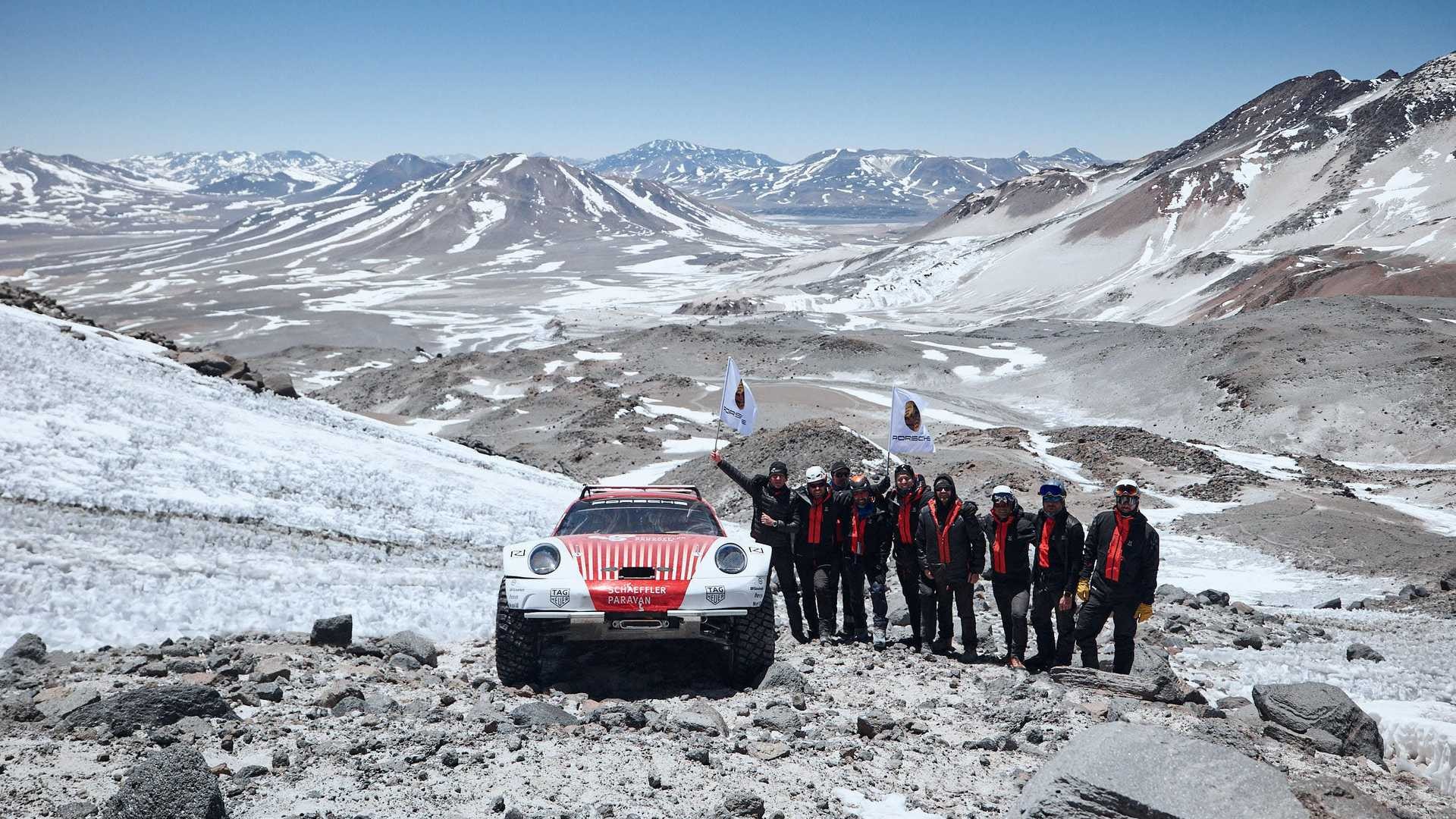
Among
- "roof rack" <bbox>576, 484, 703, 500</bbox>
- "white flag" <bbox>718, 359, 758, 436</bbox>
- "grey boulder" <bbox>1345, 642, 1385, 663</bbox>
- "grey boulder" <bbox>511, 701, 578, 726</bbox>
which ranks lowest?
"grey boulder" <bbox>1345, 642, 1385, 663</bbox>

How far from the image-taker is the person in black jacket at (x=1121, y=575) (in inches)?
311

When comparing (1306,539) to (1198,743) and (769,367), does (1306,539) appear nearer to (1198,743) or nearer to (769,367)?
(1198,743)

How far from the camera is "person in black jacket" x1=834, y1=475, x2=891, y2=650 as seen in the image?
30.6 feet

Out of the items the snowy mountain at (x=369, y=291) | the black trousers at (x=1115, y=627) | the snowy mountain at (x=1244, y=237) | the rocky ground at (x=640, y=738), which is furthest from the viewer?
the snowy mountain at (x=369, y=291)

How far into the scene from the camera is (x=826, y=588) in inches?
372

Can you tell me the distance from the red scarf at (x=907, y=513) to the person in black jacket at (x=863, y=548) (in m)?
0.19

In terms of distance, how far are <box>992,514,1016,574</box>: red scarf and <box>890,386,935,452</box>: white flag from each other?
11.2ft

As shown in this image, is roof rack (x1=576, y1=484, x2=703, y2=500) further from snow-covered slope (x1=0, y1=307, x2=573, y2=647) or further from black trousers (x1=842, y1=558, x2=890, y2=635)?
snow-covered slope (x1=0, y1=307, x2=573, y2=647)

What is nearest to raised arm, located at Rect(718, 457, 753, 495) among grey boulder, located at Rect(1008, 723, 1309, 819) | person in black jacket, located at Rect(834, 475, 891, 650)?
person in black jacket, located at Rect(834, 475, 891, 650)

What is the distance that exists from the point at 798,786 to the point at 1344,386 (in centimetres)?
4272

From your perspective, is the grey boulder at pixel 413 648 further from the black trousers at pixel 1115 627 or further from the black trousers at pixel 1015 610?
the black trousers at pixel 1115 627

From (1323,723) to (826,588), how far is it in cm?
434

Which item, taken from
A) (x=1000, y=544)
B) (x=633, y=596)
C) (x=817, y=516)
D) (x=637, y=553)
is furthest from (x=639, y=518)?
(x=1000, y=544)

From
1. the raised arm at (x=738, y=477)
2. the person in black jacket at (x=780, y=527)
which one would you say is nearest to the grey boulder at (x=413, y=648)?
the person in black jacket at (x=780, y=527)
